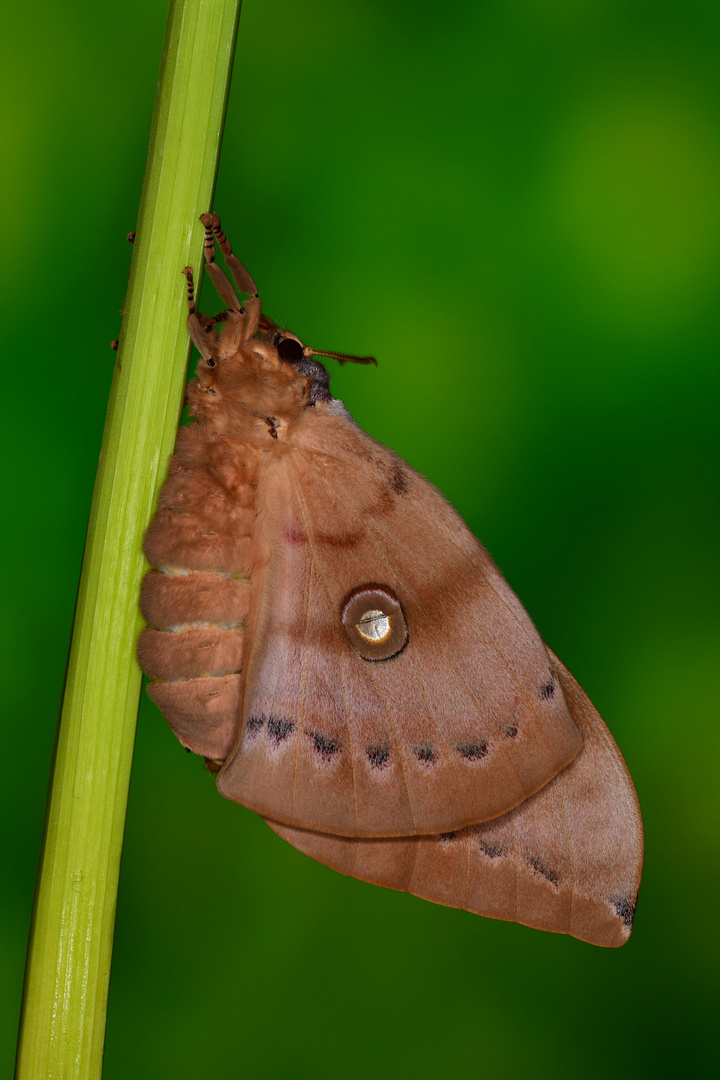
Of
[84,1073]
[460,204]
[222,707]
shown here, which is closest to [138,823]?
[222,707]

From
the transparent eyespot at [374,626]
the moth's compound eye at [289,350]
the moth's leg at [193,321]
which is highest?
the moth's compound eye at [289,350]

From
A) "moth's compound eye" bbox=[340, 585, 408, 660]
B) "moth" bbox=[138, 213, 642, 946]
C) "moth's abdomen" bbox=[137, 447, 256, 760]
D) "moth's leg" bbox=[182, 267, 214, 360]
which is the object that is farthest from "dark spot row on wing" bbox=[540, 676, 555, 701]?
"moth's leg" bbox=[182, 267, 214, 360]

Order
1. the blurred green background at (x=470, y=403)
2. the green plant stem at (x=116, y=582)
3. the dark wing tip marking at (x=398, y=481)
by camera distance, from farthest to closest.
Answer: the blurred green background at (x=470, y=403) → the dark wing tip marking at (x=398, y=481) → the green plant stem at (x=116, y=582)

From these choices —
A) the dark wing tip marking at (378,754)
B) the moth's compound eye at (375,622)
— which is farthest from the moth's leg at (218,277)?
the dark wing tip marking at (378,754)

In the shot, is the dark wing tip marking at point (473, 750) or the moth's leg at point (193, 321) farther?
the dark wing tip marking at point (473, 750)

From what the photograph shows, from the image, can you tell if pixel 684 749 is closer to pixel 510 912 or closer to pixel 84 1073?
pixel 510 912

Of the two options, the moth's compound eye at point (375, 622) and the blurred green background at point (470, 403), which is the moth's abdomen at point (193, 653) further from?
the blurred green background at point (470, 403)

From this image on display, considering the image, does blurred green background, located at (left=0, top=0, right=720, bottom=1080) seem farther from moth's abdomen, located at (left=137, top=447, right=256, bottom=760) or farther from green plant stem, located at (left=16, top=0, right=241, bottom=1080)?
green plant stem, located at (left=16, top=0, right=241, bottom=1080)

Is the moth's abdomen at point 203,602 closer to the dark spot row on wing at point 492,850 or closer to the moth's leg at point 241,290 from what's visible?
the moth's leg at point 241,290

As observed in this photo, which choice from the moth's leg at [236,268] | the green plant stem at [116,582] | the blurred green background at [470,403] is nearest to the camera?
the green plant stem at [116,582]

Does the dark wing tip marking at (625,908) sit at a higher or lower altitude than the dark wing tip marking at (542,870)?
lower
